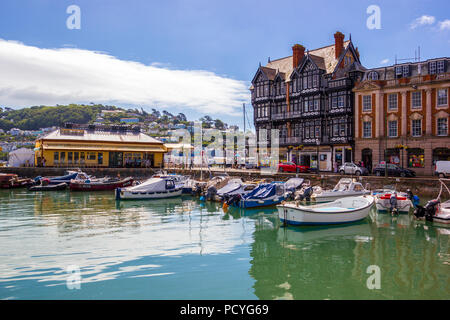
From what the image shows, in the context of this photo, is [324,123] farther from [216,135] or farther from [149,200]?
[216,135]

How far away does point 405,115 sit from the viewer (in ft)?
155

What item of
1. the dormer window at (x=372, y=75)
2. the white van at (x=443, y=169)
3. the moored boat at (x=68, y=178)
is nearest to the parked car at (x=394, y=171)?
the white van at (x=443, y=169)

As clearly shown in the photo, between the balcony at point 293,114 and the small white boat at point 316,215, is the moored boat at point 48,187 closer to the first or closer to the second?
the small white boat at point 316,215

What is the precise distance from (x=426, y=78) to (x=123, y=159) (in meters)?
51.0

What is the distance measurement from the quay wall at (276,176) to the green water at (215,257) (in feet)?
39.1

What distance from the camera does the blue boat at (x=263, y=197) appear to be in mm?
31888

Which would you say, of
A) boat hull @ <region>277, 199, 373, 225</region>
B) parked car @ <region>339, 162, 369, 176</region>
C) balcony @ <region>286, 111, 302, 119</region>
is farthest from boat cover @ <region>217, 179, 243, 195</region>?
balcony @ <region>286, 111, 302, 119</region>

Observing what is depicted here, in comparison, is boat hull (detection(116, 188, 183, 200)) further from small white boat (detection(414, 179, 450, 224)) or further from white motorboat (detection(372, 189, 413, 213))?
small white boat (detection(414, 179, 450, 224))

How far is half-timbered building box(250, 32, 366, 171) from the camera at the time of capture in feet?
173

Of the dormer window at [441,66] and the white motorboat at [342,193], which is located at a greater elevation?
the dormer window at [441,66]

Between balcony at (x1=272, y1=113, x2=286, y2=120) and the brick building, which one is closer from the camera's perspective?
the brick building

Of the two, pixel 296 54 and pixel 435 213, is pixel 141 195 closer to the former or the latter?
pixel 435 213

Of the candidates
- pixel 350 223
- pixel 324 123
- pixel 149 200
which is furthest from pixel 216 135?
pixel 350 223

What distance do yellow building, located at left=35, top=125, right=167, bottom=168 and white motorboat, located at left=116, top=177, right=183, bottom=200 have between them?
2558 cm
